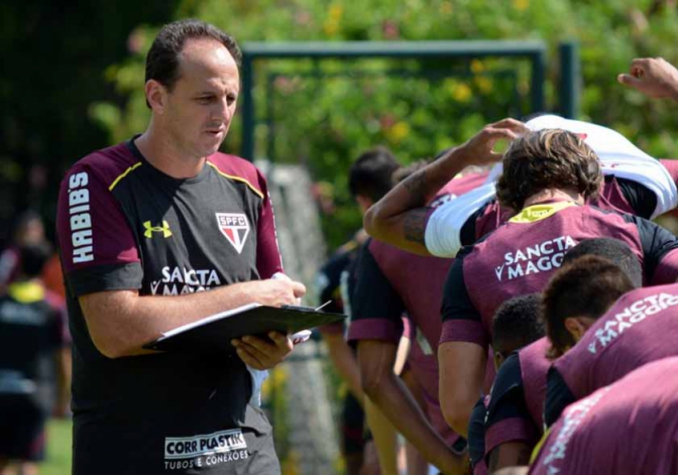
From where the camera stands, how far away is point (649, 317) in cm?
296

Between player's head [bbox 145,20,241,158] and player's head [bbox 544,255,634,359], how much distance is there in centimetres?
118

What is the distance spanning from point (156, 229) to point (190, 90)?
A: 0.40 meters

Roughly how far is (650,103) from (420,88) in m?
1.43

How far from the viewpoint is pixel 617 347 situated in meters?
2.92

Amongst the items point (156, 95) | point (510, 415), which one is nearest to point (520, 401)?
point (510, 415)

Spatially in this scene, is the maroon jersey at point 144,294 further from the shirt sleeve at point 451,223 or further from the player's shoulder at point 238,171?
the shirt sleeve at point 451,223

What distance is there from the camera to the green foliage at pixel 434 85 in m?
8.52

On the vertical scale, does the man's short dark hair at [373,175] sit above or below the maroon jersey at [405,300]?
above

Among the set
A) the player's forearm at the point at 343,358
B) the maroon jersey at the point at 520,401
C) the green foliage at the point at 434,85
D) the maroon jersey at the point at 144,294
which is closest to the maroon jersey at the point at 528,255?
the maroon jersey at the point at 520,401

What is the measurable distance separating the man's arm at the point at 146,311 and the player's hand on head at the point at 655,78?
1.42 meters

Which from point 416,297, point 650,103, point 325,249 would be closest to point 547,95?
point 650,103

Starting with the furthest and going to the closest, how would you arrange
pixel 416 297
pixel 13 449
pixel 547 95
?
pixel 13 449 → pixel 547 95 → pixel 416 297

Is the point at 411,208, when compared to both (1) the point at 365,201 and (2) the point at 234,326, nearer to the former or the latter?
(2) the point at 234,326

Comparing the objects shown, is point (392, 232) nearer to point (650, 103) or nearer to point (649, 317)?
point (649, 317)
